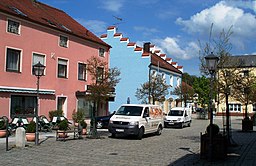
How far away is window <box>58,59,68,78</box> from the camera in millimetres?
26250

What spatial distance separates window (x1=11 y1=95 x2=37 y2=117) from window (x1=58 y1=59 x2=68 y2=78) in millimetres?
3681

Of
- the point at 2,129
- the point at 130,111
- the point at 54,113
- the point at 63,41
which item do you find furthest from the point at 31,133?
the point at 63,41

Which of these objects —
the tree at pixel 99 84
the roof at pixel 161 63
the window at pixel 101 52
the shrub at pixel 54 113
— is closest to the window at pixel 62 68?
the shrub at pixel 54 113

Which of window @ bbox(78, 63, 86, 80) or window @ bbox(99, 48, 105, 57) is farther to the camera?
window @ bbox(99, 48, 105, 57)

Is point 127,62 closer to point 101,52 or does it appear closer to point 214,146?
Answer: point 101,52

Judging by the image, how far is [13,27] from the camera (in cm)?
2186

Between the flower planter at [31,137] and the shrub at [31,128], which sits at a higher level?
the shrub at [31,128]

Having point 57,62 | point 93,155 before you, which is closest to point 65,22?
point 57,62

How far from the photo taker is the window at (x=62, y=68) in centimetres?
2625

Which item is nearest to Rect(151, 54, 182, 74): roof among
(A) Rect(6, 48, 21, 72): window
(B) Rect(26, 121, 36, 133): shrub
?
(A) Rect(6, 48, 21, 72): window

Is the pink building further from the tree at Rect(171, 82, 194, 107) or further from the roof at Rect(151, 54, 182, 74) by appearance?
the tree at Rect(171, 82, 194, 107)

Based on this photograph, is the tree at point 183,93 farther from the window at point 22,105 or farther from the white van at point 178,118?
the window at point 22,105

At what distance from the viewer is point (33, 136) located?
15.5m

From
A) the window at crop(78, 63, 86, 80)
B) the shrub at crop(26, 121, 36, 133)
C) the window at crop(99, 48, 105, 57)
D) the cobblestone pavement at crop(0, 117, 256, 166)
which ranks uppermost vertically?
the window at crop(99, 48, 105, 57)
